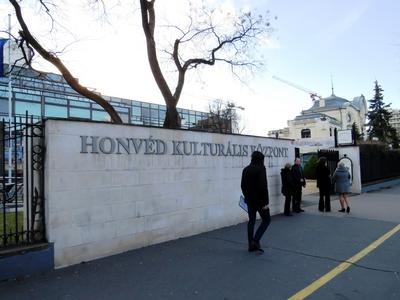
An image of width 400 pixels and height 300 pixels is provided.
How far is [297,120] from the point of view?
78688mm

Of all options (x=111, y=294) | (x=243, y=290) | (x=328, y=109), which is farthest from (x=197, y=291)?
(x=328, y=109)

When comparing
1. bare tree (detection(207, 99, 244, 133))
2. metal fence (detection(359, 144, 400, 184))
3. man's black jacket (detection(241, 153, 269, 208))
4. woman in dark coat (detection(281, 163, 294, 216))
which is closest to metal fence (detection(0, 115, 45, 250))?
man's black jacket (detection(241, 153, 269, 208))

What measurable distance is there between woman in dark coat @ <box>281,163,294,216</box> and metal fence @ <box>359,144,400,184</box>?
10777 mm

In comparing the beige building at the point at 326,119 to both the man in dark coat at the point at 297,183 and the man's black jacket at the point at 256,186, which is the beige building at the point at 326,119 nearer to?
the man in dark coat at the point at 297,183

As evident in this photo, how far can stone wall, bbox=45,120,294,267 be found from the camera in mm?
6434

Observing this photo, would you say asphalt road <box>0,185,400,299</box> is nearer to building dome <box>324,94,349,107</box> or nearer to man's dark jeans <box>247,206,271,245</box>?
man's dark jeans <box>247,206,271,245</box>

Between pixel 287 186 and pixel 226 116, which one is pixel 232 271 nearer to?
pixel 287 186

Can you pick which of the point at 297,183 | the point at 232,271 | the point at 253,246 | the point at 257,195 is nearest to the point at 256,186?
the point at 257,195

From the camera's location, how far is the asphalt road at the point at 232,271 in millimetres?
5199

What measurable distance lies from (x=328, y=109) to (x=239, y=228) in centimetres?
8652

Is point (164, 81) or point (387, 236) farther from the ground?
point (164, 81)

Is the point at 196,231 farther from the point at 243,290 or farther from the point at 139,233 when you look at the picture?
the point at 243,290

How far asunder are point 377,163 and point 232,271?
68.4 ft

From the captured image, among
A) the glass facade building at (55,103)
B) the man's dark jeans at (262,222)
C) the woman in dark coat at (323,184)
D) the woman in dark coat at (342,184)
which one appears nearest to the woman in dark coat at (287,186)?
the woman in dark coat at (323,184)
